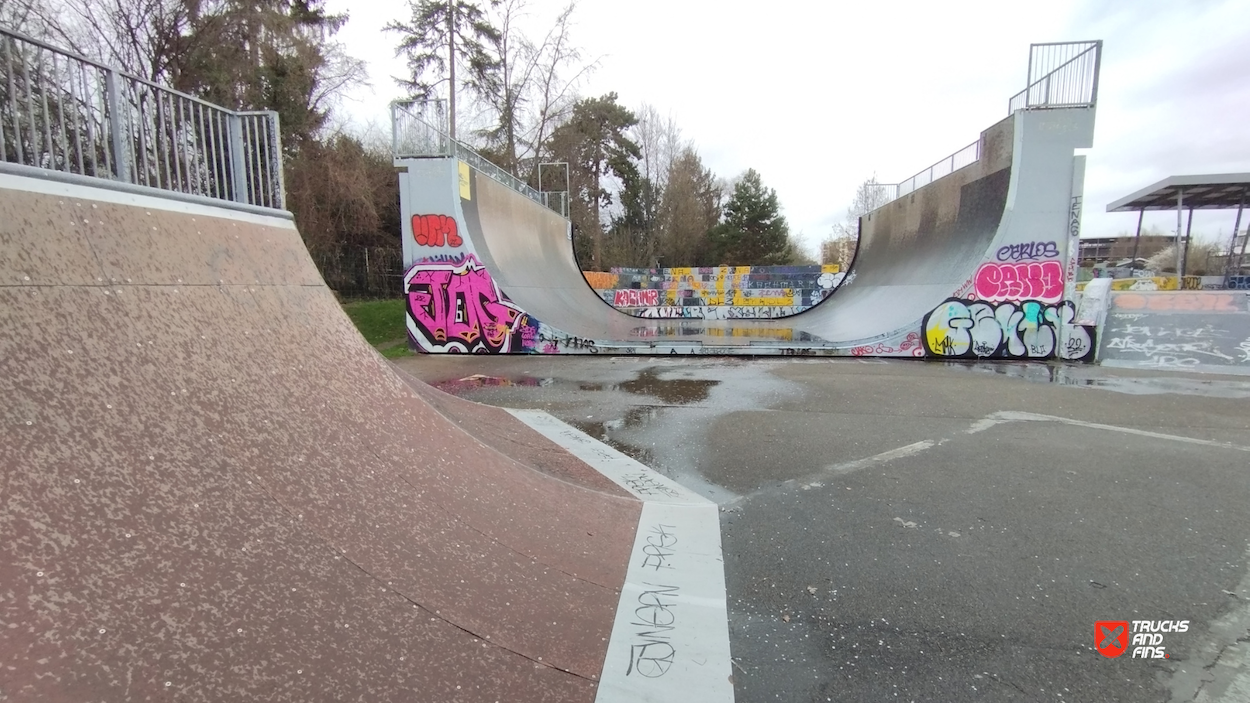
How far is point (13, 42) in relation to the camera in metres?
3.03

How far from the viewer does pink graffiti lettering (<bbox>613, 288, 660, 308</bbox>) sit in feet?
104

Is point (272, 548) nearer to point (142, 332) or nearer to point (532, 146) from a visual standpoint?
point (142, 332)

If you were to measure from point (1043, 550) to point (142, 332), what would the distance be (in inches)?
220

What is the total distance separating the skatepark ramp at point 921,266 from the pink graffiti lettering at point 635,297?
13.6 m

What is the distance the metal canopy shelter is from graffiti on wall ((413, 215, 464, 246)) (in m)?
39.8

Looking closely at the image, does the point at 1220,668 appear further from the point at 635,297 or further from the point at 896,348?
the point at 635,297

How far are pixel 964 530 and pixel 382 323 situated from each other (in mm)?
19049

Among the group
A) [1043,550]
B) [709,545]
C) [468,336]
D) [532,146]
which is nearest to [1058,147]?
[1043,550]

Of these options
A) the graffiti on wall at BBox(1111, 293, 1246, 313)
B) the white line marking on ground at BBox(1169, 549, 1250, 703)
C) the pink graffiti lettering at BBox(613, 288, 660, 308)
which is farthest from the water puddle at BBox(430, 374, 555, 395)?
the pink graffiti lettering at BBox(613, 288, 660, 308)

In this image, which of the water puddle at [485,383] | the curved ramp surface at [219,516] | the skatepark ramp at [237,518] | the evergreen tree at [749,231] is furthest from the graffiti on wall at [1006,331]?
the evergreen tree at [749,231]

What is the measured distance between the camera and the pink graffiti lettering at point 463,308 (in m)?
14.2

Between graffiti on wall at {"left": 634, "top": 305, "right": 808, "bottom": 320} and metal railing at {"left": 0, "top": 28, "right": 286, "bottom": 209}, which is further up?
metal railing at {"left": 0, "top": 28, "right": 286, "bottom": 209}

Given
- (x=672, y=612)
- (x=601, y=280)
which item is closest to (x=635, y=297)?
(x=601, y=280)

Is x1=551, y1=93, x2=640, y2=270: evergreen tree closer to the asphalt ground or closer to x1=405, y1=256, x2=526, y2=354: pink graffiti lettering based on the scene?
x1=405, y1=256, x2=526, y2=354: pink graffiti lettering
